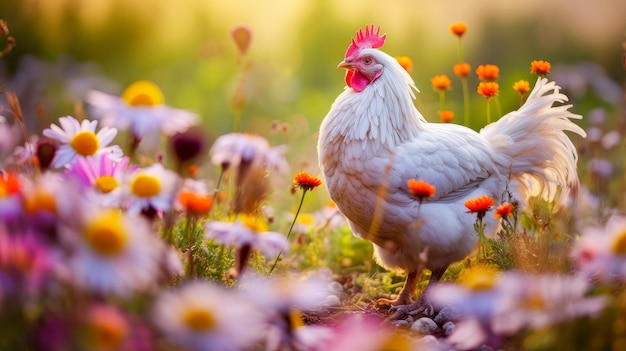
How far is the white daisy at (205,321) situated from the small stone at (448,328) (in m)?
1.53

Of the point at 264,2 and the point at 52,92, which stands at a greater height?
the point at 264,2

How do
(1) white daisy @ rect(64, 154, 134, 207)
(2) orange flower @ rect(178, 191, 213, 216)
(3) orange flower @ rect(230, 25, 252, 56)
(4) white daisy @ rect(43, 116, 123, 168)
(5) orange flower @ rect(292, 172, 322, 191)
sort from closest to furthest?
(2) orange flower @ rect(178, 191, 213, 216) < (1) white daisy @ rect(64, 154, 134, 207) < (4) white daisy @ rect(43, 116, 123, 168) < (5) orange flower @ rect(292, 172, 322, 191) < (3) orange flower @ rect(230, 25, 252, 56)

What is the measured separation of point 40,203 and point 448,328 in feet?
5.75

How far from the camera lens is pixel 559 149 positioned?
145 inches

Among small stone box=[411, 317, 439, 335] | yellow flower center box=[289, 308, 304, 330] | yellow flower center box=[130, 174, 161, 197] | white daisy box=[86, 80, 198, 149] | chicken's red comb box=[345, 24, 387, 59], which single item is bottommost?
small stone box=[411, 317, 439, 335]

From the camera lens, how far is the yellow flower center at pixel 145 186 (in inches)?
84.0

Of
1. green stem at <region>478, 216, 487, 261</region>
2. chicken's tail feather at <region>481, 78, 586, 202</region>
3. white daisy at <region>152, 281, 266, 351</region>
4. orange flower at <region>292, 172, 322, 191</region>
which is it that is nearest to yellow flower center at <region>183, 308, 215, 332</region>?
white daisy at <region>152, 281, 266, 351</region>

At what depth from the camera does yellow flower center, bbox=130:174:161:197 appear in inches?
84.0

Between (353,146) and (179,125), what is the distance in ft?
4.99

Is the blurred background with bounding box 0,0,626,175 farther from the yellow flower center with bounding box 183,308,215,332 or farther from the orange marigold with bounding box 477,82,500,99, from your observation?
the yellow flower center with bounding box 183,308,215,332

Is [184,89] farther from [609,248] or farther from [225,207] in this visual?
[609,248]

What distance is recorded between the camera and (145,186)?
7.04 feet

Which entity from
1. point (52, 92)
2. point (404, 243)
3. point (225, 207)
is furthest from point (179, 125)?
point (52, 92)

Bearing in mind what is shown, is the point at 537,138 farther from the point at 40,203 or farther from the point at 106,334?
the point at 106,334
